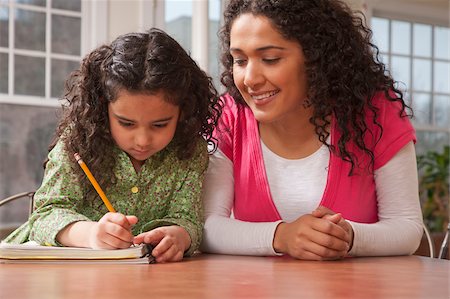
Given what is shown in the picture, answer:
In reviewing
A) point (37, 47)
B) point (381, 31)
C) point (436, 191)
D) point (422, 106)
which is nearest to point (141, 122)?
point (37, 47)

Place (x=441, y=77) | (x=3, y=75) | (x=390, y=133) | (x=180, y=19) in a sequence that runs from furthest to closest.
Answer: (x=441, y=77) → (x=180, y=19) → (x=3, y=75) → (x=390, y=133)

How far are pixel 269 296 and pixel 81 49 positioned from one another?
400cm

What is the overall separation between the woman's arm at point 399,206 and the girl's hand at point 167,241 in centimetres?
42

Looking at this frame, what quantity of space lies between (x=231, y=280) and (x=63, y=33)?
13.1ft

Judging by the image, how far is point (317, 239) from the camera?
147cm

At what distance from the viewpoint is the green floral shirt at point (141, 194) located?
158 centimetres

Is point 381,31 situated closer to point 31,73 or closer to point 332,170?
point 31,73

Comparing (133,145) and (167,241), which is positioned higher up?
(133,145)

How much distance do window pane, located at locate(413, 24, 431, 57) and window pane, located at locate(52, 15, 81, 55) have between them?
3.20 meters

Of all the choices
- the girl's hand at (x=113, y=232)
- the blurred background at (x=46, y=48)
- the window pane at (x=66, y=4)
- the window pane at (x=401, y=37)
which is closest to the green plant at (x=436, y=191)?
the window pane at (x=401, y=37)

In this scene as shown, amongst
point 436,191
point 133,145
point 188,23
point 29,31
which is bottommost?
point 436,191

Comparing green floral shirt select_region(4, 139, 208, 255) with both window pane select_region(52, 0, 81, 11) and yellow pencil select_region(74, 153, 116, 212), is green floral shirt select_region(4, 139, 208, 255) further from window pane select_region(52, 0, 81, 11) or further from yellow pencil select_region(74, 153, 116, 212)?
window pane select_region(52, 0, 81, 11)

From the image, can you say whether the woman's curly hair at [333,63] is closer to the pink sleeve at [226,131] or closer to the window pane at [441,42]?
the pink sleeve at [226,131]

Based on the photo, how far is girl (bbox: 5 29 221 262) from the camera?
1.57 meters
